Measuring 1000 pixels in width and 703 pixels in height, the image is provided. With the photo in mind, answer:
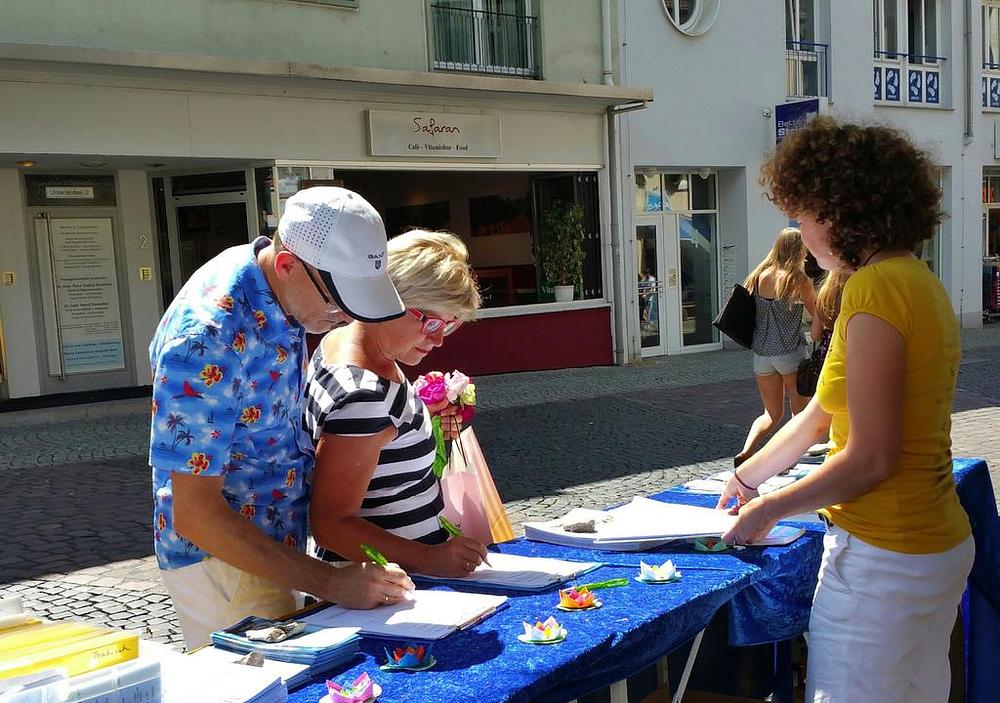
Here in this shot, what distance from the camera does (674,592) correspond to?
96.4 inches

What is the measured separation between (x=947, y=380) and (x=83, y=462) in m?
8.50

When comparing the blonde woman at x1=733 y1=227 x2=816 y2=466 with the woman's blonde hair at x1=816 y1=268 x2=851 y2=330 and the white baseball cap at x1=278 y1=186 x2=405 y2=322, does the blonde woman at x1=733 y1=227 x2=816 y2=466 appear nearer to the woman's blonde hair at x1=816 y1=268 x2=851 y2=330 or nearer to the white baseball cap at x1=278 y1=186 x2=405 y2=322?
the woman's blonde hair at x1=816 y1=268 x2=851 y2=330

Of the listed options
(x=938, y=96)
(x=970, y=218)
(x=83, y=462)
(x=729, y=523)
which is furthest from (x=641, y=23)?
(x=729, y=523)

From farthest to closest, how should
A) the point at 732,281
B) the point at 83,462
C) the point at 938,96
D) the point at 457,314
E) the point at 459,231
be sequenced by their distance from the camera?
the point at 938,96, the point at 732,281, the point at 459,231, the point at 83,462, the point at 457,314

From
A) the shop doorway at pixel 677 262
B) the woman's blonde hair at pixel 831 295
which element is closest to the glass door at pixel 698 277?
the shop doorway at pixel 677 262

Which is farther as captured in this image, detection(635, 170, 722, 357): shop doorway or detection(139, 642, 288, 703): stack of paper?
detection(635, 170, 722, 357): shop doorway

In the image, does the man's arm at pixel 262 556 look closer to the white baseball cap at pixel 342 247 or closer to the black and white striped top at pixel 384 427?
the black and white striped top at pixel 384 427

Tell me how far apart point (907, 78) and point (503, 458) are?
14.9m

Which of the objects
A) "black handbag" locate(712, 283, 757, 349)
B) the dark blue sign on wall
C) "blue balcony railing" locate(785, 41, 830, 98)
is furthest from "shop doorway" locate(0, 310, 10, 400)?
"blue balcony railing" locate(785, 41, 830, 98)

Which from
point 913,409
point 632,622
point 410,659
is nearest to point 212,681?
point 410,659

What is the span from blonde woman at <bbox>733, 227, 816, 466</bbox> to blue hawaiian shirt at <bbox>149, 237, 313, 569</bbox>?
5.78 meters

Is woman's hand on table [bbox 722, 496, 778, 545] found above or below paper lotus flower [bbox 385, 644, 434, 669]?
above

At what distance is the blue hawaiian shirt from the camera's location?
6.63 ft

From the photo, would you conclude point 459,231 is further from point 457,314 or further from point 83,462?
point 457,314
